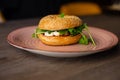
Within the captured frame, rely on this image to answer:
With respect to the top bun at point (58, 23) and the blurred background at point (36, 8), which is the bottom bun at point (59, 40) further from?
the blurred background at point (36, 8)

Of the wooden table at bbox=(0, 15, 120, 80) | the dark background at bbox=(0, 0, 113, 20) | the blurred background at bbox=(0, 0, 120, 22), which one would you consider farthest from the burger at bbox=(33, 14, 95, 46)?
the dark background at bbox=(0, 0, 113, 20)

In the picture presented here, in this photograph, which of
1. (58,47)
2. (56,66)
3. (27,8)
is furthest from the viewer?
(27,8)

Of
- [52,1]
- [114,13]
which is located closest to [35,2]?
[52,1]

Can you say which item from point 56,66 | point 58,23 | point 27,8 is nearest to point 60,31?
point 58,23

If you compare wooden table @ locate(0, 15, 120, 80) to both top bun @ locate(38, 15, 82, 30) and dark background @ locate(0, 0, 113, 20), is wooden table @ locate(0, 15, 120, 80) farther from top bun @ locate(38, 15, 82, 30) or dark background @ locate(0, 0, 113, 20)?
dark background @ locate(0, 0, 113, 20)

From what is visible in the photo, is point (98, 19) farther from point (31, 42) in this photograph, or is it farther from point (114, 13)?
point (31, 42)

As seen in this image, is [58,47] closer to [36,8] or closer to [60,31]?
[60,31]

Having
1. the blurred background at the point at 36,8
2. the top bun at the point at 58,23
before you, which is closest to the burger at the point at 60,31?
the top bun at the point at 58,23
